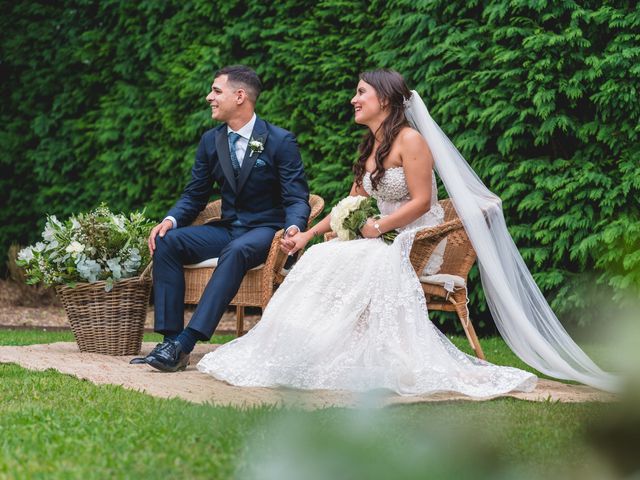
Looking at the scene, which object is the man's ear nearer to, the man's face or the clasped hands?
Answer: the man's face

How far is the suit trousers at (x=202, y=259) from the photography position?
4.24m

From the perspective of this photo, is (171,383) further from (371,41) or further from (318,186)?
(371,41)

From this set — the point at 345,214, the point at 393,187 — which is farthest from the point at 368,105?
the point at 345,214

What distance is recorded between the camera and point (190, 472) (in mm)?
1765

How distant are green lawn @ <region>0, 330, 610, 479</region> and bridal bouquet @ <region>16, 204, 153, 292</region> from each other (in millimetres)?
716

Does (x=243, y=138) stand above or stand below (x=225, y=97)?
below

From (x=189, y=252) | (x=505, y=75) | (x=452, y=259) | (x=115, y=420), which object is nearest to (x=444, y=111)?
(x=505, y=75)

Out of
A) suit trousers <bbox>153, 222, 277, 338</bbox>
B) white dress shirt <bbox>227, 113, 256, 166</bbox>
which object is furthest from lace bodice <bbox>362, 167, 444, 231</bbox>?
white dress shirt <bbox>227, 113, 256, 166</bbox>

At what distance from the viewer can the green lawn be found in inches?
25.9

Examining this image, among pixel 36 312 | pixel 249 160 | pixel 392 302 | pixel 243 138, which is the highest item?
pixel 243 138

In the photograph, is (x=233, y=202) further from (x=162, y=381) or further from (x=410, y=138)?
(x=162, y=381)

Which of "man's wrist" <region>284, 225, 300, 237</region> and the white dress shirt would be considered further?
the white dress shirt

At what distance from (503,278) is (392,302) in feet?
1.84

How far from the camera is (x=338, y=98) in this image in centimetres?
637
